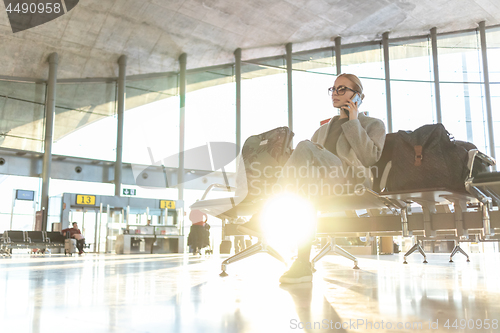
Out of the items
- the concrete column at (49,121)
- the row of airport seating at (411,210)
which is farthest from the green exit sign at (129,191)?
the row of airport seating at (411,210)

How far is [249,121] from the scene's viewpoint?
1784 cm

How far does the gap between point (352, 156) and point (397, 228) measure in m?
0.88

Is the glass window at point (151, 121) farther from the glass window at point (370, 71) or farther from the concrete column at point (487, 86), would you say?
the concrete column at point (487, 86)

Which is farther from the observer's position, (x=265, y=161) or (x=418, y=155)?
(x=265, y=161)

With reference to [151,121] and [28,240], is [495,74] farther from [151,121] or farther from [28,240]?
[28,240]

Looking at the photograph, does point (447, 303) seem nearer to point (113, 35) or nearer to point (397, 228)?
point (397, 228)

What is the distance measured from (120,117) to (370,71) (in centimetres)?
1032

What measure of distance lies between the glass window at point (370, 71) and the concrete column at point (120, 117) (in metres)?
9.08

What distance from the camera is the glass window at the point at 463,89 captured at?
50.9ft

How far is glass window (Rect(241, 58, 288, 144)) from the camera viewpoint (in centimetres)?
1758

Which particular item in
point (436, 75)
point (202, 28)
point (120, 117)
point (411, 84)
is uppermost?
point (202, 28)

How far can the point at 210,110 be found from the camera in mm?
18562

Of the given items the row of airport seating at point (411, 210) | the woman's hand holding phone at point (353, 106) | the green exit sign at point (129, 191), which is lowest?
the row of airport seating at point (411, 210)

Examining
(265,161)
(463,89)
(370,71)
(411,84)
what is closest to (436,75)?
(411,84)
